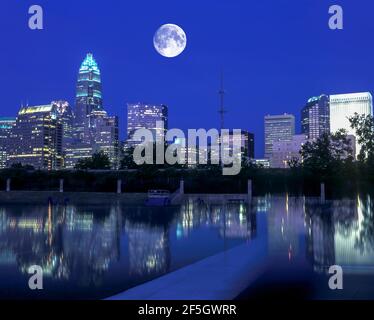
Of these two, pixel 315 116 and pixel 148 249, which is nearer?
pixel 148 249

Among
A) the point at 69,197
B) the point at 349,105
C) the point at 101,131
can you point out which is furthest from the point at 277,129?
the point at 69,197

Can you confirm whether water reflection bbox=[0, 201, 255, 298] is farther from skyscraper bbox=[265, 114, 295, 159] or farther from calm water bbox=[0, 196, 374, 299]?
skyscraper bbox=[265, 114, 295, 159]

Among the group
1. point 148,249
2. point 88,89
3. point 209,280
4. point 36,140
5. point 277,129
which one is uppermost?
point 88,89

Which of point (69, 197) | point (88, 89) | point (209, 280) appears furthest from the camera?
point (88, 89)

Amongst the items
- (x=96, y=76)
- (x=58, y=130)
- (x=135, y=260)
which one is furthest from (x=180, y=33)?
(x=96, y=76)

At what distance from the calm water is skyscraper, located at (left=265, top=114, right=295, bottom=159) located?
105805 mm

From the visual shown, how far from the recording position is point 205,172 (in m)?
38.1

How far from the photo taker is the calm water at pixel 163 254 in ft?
18.9

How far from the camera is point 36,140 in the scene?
4483 inches

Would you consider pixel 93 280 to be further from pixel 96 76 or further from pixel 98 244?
pixel 96 76

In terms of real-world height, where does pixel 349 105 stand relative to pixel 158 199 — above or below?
above

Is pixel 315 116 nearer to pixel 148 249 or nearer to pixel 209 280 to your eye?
pixel 148 249

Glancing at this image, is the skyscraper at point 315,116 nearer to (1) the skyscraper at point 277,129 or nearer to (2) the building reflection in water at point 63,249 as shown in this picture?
(1) the skyscraper at point 277,129

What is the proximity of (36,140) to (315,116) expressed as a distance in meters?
66.2
